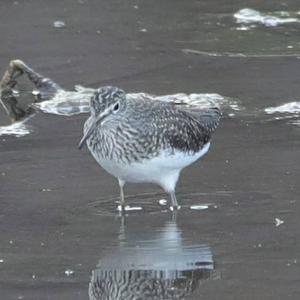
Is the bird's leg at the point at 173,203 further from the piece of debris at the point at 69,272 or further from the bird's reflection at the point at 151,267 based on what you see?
the piece of debris at the point at 69,272

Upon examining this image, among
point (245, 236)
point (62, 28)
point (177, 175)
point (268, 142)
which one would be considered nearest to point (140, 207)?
point (177, 175)

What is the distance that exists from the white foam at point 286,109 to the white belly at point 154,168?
222 cm

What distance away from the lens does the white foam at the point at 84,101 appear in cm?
1112

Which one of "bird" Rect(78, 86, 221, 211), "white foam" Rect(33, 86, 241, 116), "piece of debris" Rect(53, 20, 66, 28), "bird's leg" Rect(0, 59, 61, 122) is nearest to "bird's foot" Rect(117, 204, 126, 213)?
"bird" Rect(78, 86, 221, 211)

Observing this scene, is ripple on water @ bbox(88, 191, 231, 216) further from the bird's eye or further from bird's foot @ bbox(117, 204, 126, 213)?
the bird's eye

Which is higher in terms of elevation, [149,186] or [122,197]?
[122,197]

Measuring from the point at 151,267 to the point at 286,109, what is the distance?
378 centimetres

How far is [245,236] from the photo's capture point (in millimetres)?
8039

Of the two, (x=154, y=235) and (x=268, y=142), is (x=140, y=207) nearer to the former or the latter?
(x=154, y=235)

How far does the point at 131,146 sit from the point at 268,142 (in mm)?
1867

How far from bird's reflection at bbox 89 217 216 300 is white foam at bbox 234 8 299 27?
6.43m

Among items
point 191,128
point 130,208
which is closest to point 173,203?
point 130,208

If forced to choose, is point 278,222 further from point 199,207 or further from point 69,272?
point 69,272

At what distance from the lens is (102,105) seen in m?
8.40
